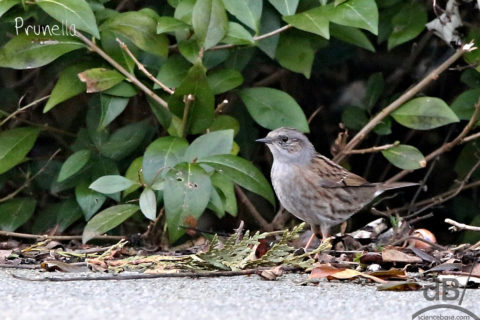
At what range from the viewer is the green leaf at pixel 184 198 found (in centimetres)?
475

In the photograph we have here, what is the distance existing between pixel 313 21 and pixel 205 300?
6.89 ft

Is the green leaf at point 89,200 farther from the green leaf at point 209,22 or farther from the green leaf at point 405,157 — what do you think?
the green leaf at point 405,157

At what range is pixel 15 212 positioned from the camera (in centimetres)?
570

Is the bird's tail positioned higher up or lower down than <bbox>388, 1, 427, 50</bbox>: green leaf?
lower down

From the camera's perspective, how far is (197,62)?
4930 millimetres

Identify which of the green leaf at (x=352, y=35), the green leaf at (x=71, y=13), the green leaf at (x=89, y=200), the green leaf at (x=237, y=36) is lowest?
the green leaf at (x=89, y=200)

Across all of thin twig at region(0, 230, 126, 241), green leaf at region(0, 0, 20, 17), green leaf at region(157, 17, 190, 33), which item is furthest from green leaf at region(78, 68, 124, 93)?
thin twig at region(0, 230, 126, 241)

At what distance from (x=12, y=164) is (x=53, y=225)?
1.88 feet

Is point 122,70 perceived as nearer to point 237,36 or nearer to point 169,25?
point 169,25

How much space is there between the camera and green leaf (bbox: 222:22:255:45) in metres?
4.97

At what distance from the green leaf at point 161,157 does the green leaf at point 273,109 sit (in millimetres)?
565

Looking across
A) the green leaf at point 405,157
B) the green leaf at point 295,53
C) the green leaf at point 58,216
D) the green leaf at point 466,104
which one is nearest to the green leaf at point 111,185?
the green leaf at point 58,216

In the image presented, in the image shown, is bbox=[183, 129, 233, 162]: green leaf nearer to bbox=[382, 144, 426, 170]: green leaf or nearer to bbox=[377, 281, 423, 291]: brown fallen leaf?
bbox=[382, 144, 426, 170]: green leaf

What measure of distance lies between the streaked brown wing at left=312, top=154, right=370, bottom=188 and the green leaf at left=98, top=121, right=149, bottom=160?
1.14 meters
